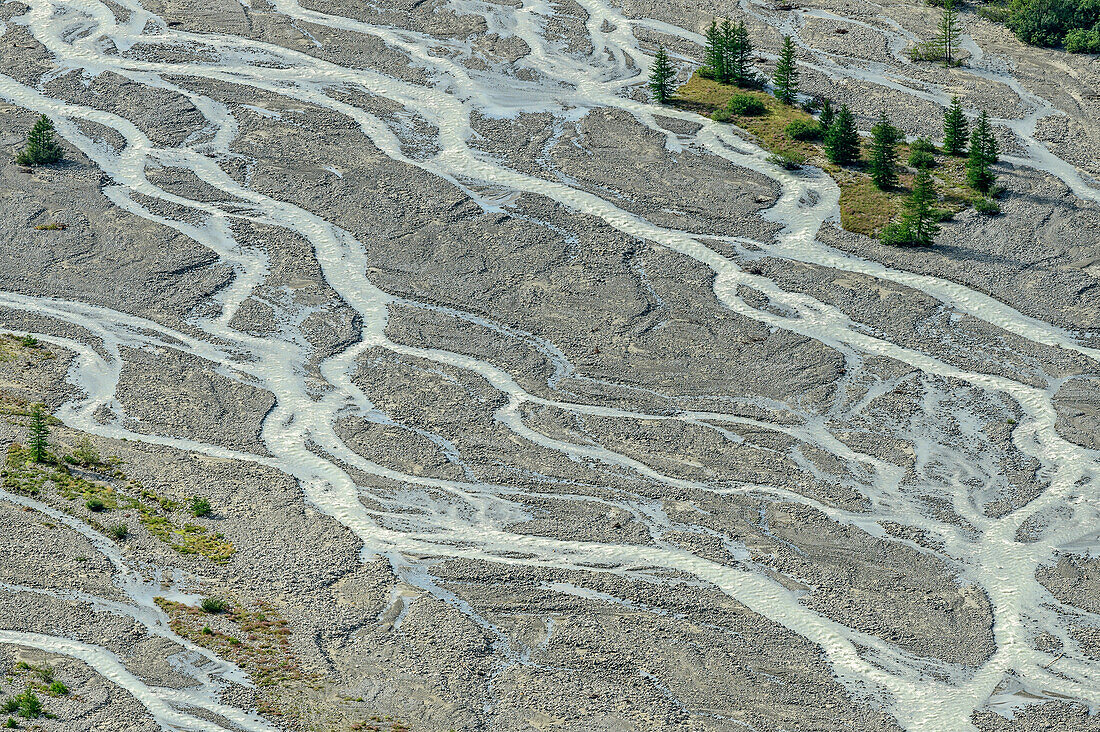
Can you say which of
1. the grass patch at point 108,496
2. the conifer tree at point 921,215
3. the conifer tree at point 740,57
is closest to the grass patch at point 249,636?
the grass patch at point 108,496

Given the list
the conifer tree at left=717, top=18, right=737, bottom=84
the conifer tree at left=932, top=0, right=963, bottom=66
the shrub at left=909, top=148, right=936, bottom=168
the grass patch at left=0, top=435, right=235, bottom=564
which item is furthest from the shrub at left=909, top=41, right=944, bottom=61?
the grass patch at left=0, top=435, right=235, bottom=564

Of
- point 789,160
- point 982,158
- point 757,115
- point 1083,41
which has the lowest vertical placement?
point 789,160

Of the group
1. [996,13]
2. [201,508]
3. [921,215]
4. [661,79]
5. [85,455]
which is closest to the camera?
[201,508]

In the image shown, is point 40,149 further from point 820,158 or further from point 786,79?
point 820,158

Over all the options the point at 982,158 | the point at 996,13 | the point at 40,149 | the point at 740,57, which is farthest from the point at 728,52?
the point at 40,149

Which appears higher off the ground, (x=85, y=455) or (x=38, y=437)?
(x=38, y=437)

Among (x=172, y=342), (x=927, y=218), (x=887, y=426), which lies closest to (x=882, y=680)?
(x=887, y=426)

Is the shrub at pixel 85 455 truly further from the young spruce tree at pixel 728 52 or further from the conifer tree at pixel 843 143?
the young spruce tree at pixel 728 52
